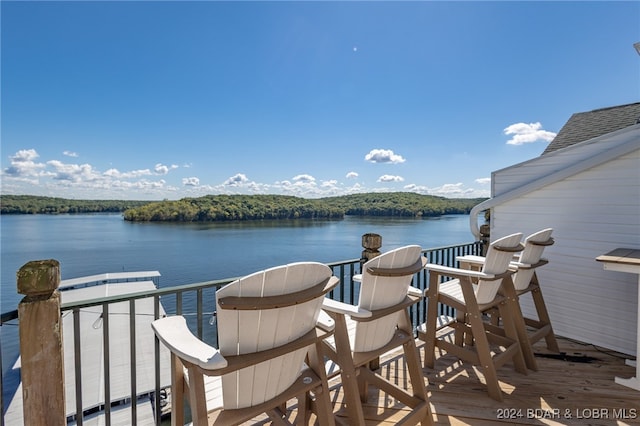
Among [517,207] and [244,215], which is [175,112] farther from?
[517,207]

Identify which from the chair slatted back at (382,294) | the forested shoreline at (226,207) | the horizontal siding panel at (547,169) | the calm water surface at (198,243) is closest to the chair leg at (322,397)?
the chair slatted back at (382,294)

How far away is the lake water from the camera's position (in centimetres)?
2611

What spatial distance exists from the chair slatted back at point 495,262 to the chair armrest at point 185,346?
209 centimetres

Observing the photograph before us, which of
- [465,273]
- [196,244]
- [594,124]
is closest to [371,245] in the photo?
[465,273]

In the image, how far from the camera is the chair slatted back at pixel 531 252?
2676 millimetres

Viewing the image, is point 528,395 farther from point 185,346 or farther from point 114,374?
point 114,374

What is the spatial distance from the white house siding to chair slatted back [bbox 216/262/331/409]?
11.2 ft

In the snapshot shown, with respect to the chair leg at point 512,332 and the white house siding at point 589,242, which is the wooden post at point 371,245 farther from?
the white house siding at point 589,242

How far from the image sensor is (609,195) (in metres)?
3.09

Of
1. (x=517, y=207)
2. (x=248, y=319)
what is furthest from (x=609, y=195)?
(x=248, y=319)

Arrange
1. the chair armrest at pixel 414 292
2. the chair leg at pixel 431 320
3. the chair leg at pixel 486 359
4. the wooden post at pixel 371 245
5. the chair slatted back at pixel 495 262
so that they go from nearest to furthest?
the chair armrest at pixel 414 292 → the chair leg at pixel 486 359 → the chair slatted back at pixel 495 262 → the chair leg at pixel 431 320 → the wooden post at pixel 371 245

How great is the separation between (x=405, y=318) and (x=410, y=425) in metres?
0.60

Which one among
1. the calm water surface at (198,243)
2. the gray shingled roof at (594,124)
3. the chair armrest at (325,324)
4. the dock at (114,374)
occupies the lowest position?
the dock at (114,374)

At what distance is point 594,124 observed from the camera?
522 cm
